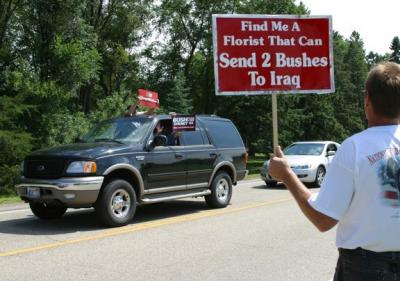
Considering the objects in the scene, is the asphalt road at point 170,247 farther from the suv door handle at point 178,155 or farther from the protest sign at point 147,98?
the protest sign at point 147,98

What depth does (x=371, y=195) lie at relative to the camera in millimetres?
2609

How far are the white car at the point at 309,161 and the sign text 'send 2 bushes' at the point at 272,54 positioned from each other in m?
12.0

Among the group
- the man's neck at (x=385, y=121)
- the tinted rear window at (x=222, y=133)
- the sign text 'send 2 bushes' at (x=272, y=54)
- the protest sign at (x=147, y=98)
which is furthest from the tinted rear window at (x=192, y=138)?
the man's neck at (x=385, y=121)

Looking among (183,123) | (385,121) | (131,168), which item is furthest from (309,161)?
(385,121)

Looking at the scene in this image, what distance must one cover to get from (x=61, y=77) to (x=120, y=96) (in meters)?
4.15

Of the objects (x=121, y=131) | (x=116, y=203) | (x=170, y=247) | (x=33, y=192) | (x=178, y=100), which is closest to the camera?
(x=170, y=247)

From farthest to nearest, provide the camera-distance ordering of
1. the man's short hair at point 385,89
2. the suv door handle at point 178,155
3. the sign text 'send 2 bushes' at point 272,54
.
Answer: the suv door handle at point 178,155 < the sign text 'send 2 bushes' at point 272,54 < the man's short hair at point 385,89

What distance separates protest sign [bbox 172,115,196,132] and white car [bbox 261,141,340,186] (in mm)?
5980

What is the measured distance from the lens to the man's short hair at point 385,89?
2.57m

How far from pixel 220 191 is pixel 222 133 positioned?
136cm

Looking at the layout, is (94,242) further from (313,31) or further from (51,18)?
(51,18)

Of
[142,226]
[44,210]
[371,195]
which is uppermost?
[371,195]

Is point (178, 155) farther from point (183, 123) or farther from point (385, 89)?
point (385, 89)

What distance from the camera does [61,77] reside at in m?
25.6
